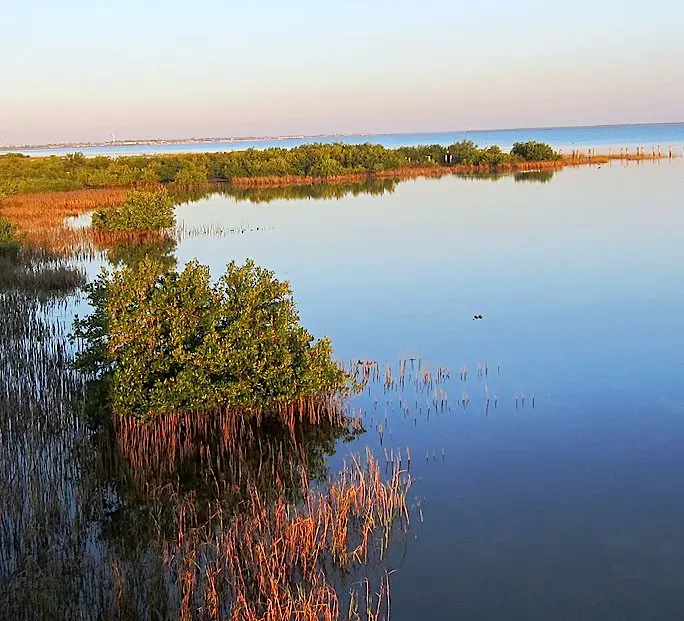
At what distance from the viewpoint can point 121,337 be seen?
9086 mm

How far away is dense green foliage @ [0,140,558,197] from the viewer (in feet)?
153

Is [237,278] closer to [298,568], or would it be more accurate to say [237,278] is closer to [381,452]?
[381,452]

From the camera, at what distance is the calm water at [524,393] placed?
6.54 metres

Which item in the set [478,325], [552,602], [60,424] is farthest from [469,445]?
[478,325]

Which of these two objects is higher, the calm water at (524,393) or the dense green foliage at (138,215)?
the dense green foliage at (138,215)

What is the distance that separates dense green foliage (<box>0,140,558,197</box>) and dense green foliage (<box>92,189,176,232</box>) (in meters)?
20.1

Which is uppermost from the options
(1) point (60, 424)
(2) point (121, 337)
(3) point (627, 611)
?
(2) point (121, 337)

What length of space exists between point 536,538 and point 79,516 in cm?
427

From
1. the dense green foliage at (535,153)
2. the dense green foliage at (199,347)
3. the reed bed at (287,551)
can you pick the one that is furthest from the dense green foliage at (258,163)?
the reed bed at (287,551)

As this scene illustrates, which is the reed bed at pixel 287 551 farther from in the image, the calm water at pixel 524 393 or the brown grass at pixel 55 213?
the brown grass at pixel 55 213

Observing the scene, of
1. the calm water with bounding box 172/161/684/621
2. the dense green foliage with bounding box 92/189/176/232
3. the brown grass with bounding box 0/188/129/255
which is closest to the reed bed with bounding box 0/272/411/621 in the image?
the calm water with bounding box 172/161/684/621

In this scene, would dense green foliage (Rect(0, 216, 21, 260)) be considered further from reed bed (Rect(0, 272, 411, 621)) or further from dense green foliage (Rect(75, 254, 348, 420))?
dense green foliage (Rect(75, 254, 348, 420))

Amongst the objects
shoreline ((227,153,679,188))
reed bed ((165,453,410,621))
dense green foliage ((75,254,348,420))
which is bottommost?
reed bed ((165,453,410,621))

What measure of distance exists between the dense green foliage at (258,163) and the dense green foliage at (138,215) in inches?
792
